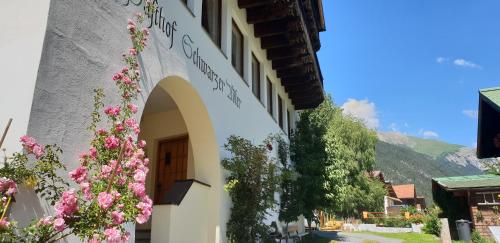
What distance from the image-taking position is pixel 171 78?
5.43 meters

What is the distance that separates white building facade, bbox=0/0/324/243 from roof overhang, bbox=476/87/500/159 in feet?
14.0

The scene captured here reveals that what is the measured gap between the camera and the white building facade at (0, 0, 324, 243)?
3.11m

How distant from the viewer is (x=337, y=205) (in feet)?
45.1

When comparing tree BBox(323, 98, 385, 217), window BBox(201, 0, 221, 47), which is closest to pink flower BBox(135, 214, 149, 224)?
window BBox(201, 0, 221, 47)

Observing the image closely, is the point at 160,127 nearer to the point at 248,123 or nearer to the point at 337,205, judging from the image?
the point at 248,123

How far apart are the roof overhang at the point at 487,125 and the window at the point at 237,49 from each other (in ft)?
16.1

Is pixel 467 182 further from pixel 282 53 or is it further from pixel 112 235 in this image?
pixel 112 235

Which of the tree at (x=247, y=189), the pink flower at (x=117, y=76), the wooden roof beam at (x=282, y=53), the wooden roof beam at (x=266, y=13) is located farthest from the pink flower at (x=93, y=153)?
the wooden roof beam at (x=282, y=53)

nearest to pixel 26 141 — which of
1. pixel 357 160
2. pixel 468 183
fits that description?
pixel 468 183

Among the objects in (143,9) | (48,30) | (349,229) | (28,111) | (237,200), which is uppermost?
(143,9)

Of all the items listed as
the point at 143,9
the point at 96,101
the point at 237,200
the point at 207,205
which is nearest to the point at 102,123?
the point at 96,101

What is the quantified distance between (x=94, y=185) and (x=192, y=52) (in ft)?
11.3

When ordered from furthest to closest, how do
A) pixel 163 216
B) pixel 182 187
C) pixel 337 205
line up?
pixel 337 205
pixel 182 187
pixel 163 216

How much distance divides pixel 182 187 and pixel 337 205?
29.2ft
